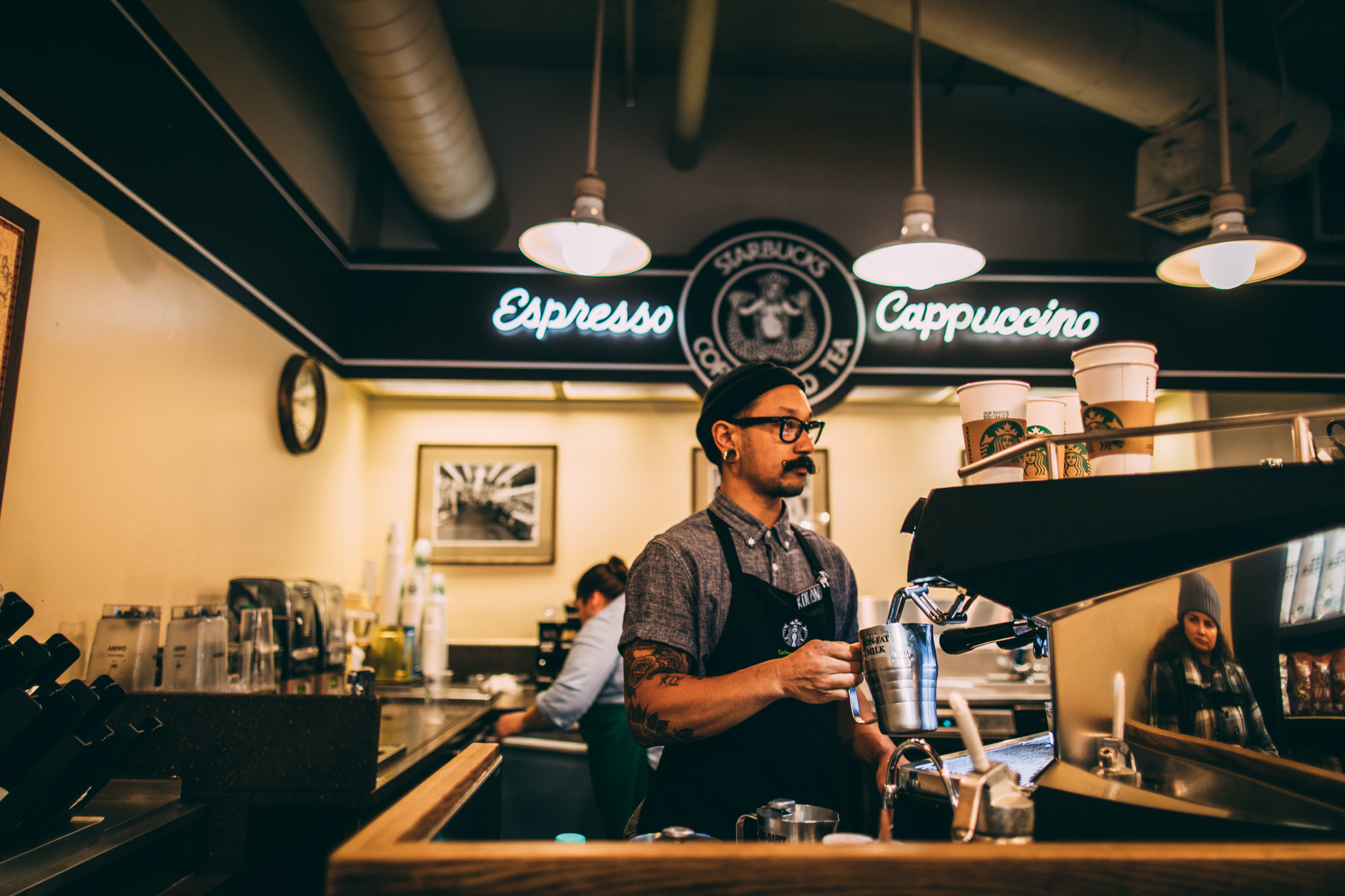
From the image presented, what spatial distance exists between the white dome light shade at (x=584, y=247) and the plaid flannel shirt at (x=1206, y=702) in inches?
91.0

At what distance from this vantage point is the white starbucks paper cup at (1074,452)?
4.20ft

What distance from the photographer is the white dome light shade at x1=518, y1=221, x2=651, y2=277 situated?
9.68ft

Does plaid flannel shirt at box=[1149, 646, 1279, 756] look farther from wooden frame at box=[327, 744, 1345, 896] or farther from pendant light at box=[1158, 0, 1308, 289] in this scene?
pendant light at box=[1158, 0, 1308, 289]

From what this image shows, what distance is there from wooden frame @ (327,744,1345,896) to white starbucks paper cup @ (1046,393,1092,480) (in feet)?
2.03

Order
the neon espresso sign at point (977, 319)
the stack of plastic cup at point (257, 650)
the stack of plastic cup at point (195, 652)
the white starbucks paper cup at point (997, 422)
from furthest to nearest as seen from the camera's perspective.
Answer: the neon espresso sign at point (977, 319), the stack of plastic cup at point (257, 650), the stack of plastic cup at point (195, 652), the white starbucks paper cup at point (997, 422)

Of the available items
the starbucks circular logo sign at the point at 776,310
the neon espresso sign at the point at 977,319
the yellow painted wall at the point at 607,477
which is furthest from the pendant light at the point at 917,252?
the yellow painted wall at the point at 607,477

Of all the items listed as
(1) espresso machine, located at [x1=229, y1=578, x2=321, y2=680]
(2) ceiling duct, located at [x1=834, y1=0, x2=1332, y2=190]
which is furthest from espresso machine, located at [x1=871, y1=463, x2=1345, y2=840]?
(2) ceiling duct, located at [x1=834, y1=0, x2=1332, y2=190]

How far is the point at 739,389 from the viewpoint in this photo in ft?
6.32

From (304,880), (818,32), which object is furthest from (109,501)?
(818,32)

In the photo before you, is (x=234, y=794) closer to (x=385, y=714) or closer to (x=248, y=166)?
(x=385, y=714)

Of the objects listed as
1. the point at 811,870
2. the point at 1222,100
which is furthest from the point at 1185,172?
the point at 811,870

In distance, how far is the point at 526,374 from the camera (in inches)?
162

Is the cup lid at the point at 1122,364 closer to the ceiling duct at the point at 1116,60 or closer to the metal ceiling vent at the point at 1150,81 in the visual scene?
the metal ceiling vent at the point at 1150,81

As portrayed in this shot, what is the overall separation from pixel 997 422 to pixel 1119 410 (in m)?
0.20
